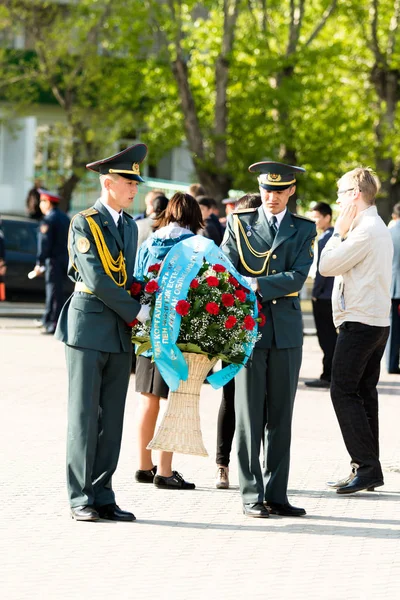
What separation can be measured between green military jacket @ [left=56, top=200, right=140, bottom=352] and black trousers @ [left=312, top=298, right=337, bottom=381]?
6338 mm

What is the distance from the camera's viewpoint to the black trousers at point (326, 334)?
1276 centimetres

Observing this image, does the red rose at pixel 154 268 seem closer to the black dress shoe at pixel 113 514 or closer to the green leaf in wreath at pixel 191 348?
the green leaf in wreath at pixel 191 348

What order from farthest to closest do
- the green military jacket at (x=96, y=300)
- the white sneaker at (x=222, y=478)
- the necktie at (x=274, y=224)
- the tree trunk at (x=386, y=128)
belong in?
the tree trunk at (x=386, y=128)
the white sneaker at (x=222, y=478)
the necktie at (x=274, y=224)
the green military jacket at (x=96, y=300)

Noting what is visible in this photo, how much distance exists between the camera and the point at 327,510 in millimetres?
7105

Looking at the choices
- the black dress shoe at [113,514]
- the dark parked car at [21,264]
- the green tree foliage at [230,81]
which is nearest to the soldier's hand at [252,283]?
the black dress shoe at [113,514]

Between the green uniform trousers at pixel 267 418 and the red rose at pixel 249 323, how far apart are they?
0.33 metres

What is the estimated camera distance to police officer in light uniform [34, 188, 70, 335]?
1728cm

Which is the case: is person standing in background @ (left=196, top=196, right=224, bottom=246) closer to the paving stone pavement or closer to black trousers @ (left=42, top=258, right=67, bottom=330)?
the paving stone pavement

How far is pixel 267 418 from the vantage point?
7043mm

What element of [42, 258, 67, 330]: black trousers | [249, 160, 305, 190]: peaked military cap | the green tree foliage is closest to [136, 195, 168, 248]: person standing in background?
[249, 160, 305, 190]: peaked military cap

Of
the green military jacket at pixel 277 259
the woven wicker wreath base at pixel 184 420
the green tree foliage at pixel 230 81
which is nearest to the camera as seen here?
the woven wicker wreath base at pixel 184 420

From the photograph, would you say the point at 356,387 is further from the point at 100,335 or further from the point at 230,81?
the point at 230,81

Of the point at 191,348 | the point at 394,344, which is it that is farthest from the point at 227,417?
the point at 394,344

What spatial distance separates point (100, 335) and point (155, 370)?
1405mm
